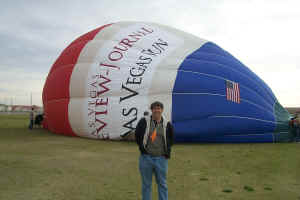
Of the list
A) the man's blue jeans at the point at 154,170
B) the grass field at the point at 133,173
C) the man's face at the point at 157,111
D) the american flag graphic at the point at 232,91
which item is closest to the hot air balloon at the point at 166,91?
the american flag graphic at the point at 232,91

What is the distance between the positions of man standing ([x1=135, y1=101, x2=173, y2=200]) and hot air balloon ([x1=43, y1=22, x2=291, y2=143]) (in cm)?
604

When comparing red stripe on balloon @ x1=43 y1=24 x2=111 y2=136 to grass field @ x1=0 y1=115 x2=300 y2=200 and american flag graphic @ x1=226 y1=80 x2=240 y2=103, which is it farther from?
american flag graphic @ x1=226 y1=80 x2=240 y2=103

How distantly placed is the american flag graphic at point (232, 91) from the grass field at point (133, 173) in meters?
1.90

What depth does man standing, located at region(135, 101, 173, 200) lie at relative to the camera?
322 cm

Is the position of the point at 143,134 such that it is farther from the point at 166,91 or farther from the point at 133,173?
the point at 166,91

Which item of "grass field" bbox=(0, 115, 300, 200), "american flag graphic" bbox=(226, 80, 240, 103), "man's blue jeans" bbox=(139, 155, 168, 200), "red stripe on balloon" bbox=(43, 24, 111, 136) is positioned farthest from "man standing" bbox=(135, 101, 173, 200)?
"red stripe on balloon" bbox=(43, 24, 111, 136)

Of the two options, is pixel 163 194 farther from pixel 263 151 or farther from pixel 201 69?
pixel 201 69

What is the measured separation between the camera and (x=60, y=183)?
4.70 metres

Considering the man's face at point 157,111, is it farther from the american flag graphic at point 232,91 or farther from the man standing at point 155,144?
the american flag graphic at point 232,91

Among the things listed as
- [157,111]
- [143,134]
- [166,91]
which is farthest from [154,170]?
[166,91]

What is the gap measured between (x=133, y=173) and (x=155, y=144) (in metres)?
2.43

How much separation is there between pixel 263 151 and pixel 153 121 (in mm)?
5839

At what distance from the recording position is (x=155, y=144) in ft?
10.6

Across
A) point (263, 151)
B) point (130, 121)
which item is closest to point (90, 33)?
point (130, 121)
